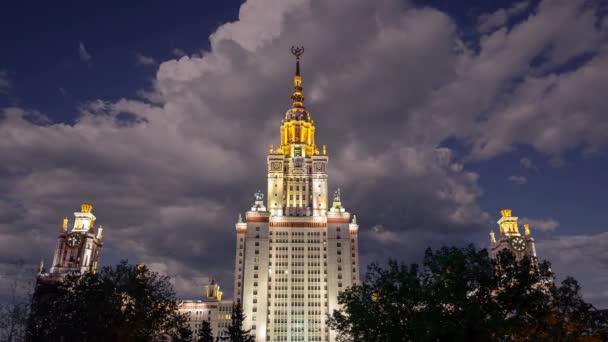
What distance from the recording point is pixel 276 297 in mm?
149250

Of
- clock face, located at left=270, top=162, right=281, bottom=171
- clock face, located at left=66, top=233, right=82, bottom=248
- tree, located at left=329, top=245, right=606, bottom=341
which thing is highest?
clock face, located at left=270, top=162, right=281, bottom=171

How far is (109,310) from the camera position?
5462cm

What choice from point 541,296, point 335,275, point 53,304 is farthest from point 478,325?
point 335,275

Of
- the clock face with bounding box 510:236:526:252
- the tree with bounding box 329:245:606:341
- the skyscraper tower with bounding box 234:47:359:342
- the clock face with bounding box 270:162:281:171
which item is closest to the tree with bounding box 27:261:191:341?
the tree with bounding box 329:245:606:341

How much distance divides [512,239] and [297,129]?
287 feet

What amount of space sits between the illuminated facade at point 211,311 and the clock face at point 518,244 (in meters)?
101

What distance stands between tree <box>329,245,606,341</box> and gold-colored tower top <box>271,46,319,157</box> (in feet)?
419

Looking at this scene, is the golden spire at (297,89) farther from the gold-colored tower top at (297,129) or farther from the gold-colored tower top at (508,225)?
the gold-colored tower top at (508,225)

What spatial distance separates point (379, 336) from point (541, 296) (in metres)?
16.7

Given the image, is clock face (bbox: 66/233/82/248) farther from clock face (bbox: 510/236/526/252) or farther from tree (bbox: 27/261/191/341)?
clock face (bbox: 510/236/526/252)

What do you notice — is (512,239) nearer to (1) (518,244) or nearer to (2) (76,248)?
(1) (518,244)

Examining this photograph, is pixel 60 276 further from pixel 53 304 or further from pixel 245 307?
pixel 53 304

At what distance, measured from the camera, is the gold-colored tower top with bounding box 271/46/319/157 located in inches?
6944

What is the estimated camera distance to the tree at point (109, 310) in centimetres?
5431
